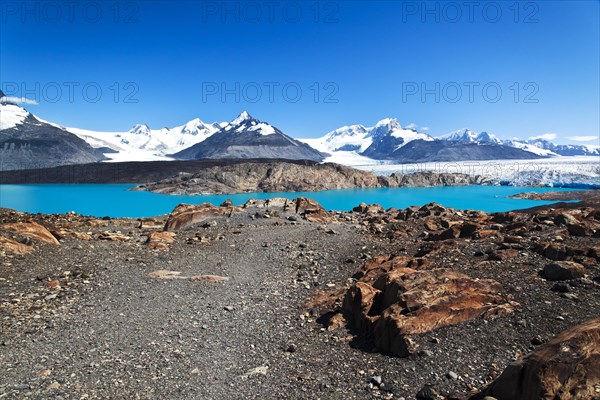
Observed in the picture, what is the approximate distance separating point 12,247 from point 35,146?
162921 mm

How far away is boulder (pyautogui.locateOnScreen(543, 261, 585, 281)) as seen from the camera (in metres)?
7.08

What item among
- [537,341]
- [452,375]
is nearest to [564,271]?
[537,341]

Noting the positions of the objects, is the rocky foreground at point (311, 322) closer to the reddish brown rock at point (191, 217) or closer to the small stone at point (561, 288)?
the small stone at point (561, 288)

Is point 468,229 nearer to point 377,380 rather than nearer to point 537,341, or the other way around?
point 537,341

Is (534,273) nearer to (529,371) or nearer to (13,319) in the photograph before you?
(529,371)

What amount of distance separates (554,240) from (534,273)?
7.97 ft

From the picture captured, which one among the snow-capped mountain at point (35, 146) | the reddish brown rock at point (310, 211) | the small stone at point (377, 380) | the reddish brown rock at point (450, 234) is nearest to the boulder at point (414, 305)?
the small stone at point (377, 380)

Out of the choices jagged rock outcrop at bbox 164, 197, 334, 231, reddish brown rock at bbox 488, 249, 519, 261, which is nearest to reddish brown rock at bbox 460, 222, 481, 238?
reddish brown rock at bbox 488, 249, 519, 261

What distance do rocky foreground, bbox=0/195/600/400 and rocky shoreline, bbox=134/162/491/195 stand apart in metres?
60.8

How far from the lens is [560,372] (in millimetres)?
4008

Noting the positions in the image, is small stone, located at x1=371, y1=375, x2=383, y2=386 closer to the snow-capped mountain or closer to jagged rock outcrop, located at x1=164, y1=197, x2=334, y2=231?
jagged rock outcrop, located at x1=164, y1=197, x2=334, y2=231

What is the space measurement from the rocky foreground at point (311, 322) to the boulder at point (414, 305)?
0.07 ft

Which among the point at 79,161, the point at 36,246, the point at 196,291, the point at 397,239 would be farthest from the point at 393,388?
the point at 79,161

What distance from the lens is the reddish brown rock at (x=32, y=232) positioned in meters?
12.1
